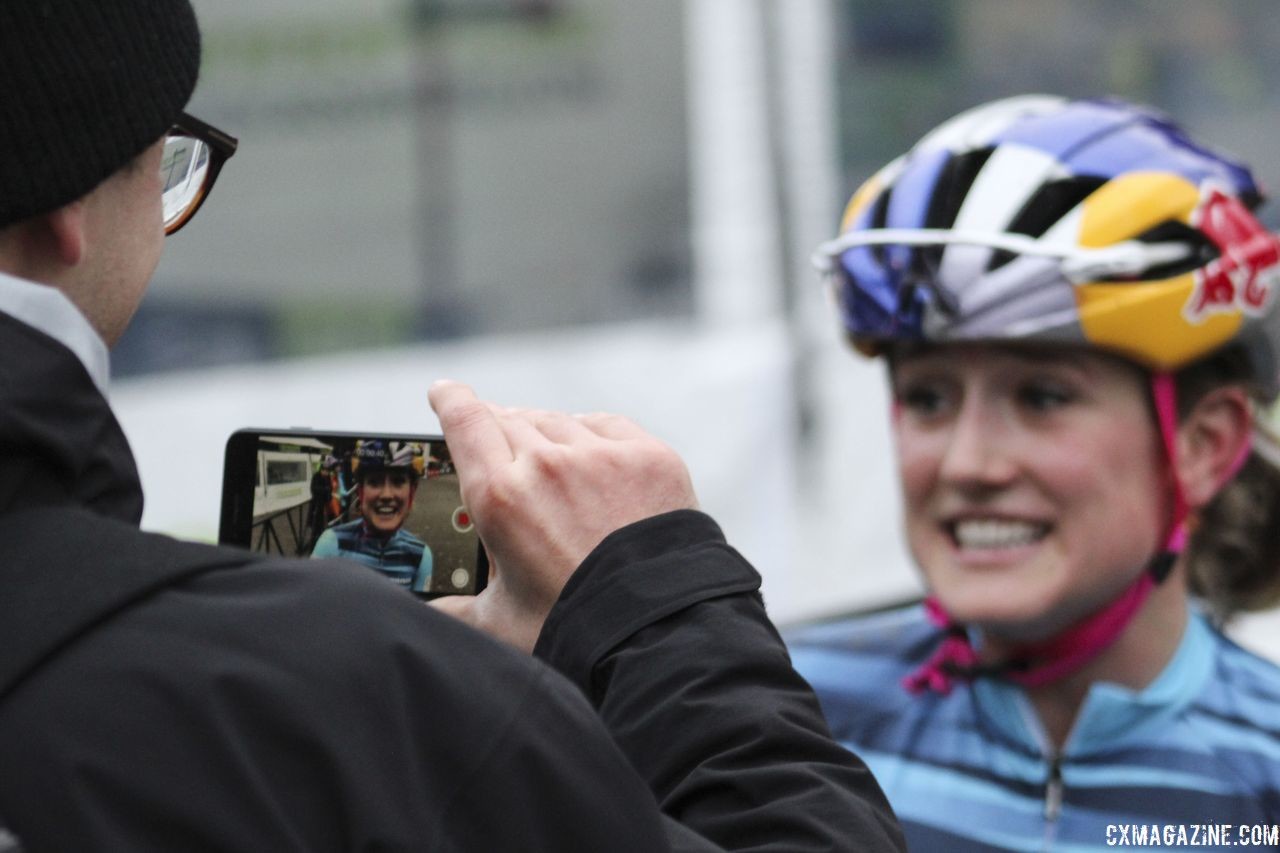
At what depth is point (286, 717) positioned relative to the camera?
85 centimetres

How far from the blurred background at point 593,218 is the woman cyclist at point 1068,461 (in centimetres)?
261

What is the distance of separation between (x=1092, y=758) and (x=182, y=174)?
1449 mm

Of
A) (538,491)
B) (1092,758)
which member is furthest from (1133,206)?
(538,491)

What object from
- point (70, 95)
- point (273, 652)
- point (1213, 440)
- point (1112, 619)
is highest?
point (70, 95)

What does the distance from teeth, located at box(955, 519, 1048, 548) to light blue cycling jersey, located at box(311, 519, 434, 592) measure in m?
1.12

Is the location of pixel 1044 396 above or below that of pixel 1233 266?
below

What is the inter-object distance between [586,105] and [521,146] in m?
0.26

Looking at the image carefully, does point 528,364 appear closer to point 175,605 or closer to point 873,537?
point 873,537

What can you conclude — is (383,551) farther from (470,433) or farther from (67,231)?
(67,231)

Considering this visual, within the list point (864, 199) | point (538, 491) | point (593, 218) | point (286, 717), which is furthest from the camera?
point (593, 218)

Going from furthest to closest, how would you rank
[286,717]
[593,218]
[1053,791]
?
[593,218] < [1053,791] < [286,717]

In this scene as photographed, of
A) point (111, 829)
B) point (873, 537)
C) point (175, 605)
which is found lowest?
Answer: point (873, 537)

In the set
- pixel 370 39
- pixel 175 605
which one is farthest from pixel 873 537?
pixel 175 605

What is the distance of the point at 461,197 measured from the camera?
505 centimetres
